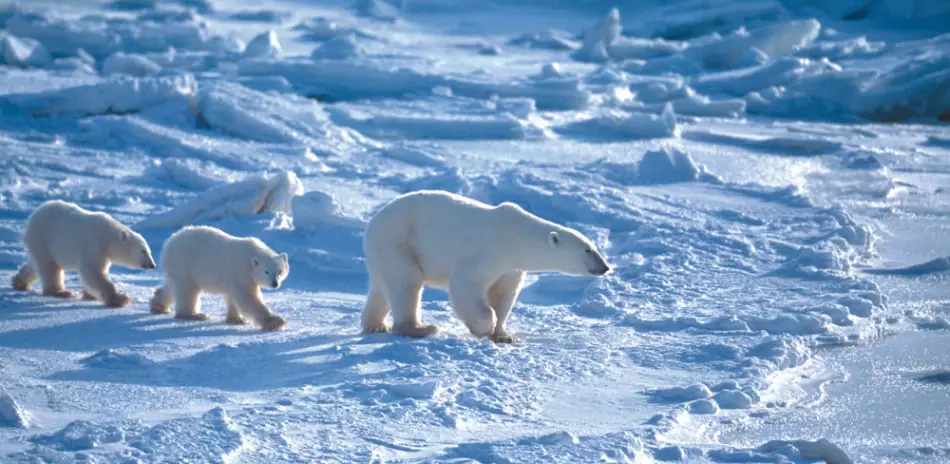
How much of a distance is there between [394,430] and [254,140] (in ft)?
26.6

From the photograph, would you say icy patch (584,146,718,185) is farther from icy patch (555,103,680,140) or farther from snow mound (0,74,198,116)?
snow mound (0,74,198,116)

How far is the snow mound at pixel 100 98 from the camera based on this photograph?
11.6 m

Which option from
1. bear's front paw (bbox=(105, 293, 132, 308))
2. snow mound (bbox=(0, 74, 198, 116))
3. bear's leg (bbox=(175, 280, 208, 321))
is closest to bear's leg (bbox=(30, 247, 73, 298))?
bear's front paw (bbox=(105, 293, 132, 308))

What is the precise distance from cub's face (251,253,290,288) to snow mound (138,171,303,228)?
91.4 inches

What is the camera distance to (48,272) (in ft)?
19.4

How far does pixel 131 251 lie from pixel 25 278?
0.68 metres

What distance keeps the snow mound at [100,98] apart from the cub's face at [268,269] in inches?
274

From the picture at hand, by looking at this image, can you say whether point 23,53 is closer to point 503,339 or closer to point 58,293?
point 58,293

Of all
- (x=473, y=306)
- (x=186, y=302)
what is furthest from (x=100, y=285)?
(x=473, y=306)

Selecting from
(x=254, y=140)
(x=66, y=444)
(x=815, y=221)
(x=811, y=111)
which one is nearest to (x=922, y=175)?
(x=815, y=221)

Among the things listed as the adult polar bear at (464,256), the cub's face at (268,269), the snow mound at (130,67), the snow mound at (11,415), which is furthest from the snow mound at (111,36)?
the snow mound at (11,415)

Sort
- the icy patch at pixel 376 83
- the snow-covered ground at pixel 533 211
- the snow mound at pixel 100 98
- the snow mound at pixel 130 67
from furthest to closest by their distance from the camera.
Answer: the snow mound at pixel 130 67 < the icy patch at pixel 376 83 < the snow mound at pixel 100 98 < the snow-covered ground at pixel 533 211

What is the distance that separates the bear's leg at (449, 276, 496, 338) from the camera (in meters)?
5.01

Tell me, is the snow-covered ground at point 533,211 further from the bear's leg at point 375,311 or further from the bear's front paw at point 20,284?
the bear's front paw at point 20,284
